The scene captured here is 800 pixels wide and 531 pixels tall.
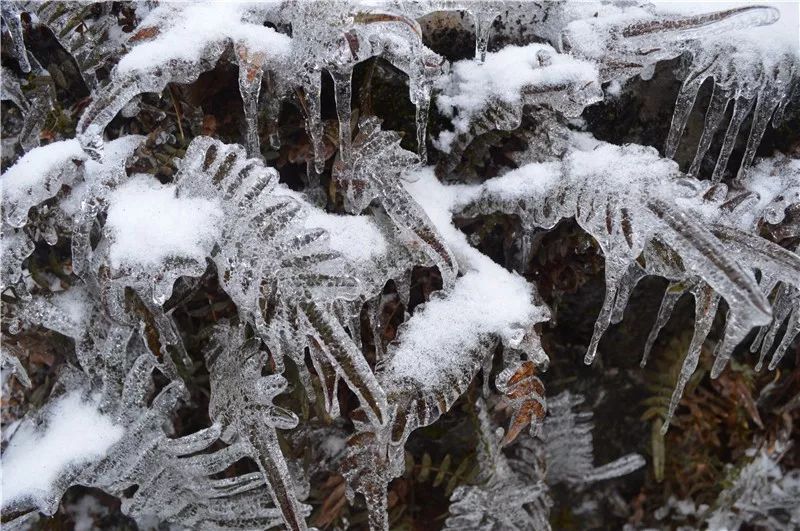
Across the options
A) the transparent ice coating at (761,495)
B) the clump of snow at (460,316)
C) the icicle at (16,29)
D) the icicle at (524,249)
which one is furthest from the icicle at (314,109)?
the transparent ice coating at (761,495)

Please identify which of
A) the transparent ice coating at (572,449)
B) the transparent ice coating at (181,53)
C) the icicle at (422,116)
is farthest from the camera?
the transparent ice coating at (572,449)

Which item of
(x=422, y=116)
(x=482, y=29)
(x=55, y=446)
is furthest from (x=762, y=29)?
(x=55, y=446)

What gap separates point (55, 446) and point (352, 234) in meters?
0.76

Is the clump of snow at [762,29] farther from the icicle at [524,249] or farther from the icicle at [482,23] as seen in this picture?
the icicle at [524,249]

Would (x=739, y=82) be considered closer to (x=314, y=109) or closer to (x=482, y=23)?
(x=482, y=23)

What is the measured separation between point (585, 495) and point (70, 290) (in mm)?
1603

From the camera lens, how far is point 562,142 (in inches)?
55.0

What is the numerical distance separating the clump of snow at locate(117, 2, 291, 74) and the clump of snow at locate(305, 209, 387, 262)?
0.32 m

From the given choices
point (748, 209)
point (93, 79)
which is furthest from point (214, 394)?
point (748, 209)

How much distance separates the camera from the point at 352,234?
52.0 inches

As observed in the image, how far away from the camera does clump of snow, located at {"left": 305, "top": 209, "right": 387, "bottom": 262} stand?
1288mm

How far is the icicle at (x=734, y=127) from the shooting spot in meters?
1.39

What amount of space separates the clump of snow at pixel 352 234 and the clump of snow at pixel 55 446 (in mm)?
608

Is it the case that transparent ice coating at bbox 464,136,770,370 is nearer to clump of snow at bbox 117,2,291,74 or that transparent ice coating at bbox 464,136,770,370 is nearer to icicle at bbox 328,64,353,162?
icicle at bbox 328,64,353,162
